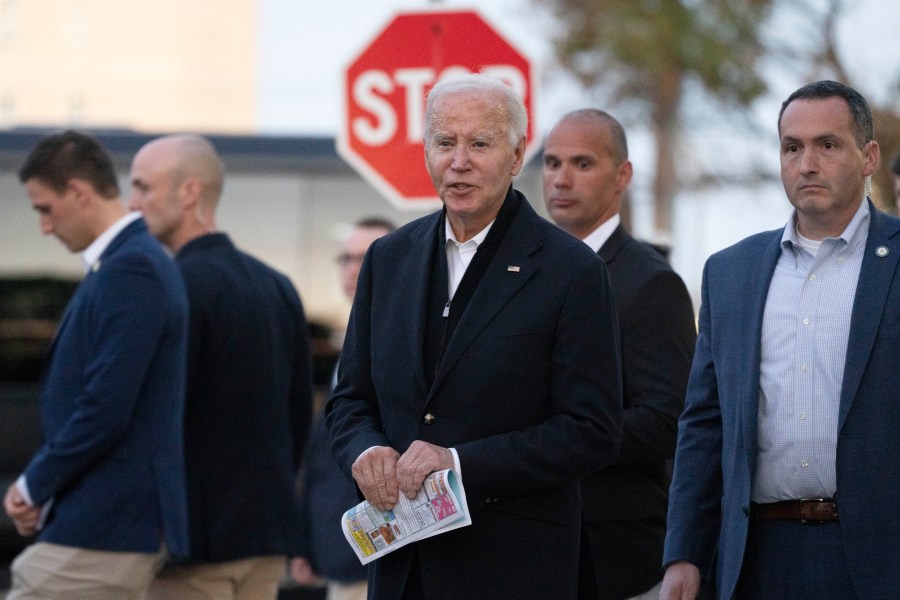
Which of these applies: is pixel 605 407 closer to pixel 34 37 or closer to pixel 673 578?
pixel 673 578

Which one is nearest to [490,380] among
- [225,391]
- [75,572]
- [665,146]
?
[75,572]

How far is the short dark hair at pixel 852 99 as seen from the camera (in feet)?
13.6

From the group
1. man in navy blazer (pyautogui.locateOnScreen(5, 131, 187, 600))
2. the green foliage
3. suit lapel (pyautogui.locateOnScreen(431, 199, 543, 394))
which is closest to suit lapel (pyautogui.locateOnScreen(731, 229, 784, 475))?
suit lapel (pyautogui.locateOnScreen(431, 199, 543, 394))

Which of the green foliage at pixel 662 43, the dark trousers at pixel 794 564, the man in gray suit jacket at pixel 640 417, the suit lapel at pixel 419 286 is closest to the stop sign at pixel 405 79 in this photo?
the man in gray suit jacket at pixel 640 417

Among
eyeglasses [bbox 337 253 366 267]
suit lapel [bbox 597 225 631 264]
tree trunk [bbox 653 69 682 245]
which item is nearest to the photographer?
suit lapel [bbox 597 225 631 264]

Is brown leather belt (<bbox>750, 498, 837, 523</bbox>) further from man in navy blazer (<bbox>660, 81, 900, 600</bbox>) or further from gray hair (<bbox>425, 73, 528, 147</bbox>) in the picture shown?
gray hair (<bbox>425, 73, 528, 147</bbox>)

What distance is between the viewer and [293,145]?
46.4ft

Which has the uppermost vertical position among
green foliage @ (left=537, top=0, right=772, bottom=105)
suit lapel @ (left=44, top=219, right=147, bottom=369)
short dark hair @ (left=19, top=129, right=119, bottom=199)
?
green foliage @ (left=537, top=0, right=772, bottom=105)

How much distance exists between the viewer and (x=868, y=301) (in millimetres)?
3963

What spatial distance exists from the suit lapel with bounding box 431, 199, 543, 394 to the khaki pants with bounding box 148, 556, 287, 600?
233 cm

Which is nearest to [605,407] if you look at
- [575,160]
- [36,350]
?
[575,160]

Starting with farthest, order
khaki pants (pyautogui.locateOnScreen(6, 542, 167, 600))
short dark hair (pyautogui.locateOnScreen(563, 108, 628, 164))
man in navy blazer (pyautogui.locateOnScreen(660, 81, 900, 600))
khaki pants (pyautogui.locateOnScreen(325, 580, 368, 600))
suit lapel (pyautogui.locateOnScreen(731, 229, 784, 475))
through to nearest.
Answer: khaki pants (pyautogui.locateOnScreen(325, 580, 368, 600)) < short dark hair (pyautogui.locateOnScreen(563, 108, 628, 164)) < khaki pants (pyautogui.locateOnScreen(6, 542, 167, 600)) < suit lapel (pyautogui.locateOnScreen(731, 229, 784, 475)) < man in navy blazer (pyautogui.locateOnScreen(660, 81, 900, 600))

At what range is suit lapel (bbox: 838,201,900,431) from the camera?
3908 millimetres

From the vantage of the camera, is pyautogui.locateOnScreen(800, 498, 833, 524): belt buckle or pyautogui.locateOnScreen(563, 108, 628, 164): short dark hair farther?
pyautogui.locateOnScreen(563, 108, 628, 164): short dark hair
